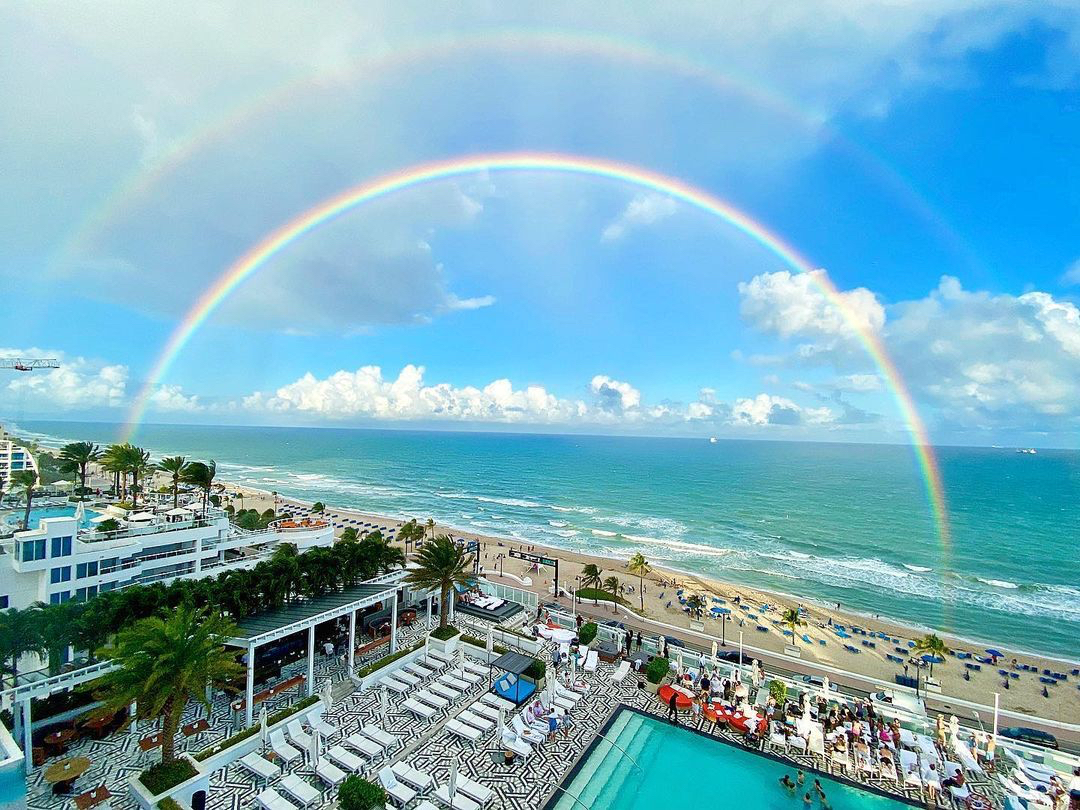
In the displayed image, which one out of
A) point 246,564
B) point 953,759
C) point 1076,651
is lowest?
point 1076,651

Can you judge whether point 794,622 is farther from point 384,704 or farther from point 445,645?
point 384,704

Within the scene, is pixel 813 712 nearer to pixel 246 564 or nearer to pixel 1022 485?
pixel 246 564

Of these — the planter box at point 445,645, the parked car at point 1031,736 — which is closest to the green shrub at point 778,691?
the parked car at point 1031,736

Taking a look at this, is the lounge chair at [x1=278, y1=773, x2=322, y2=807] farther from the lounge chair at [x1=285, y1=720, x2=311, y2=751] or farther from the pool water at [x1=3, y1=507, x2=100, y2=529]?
Result: the pool water at [x1=3, y1=507, x2=100, y2=529]

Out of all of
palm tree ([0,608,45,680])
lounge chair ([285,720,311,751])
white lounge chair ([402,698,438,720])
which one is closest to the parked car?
white lounge chair ([402,698,438,720])

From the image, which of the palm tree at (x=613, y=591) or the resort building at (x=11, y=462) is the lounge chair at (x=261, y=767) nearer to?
the palm tree at (x=613, y=591)

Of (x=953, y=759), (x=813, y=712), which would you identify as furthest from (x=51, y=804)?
(x=953, y=759)

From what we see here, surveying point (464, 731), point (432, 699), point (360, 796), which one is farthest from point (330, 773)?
point (432, 699)
